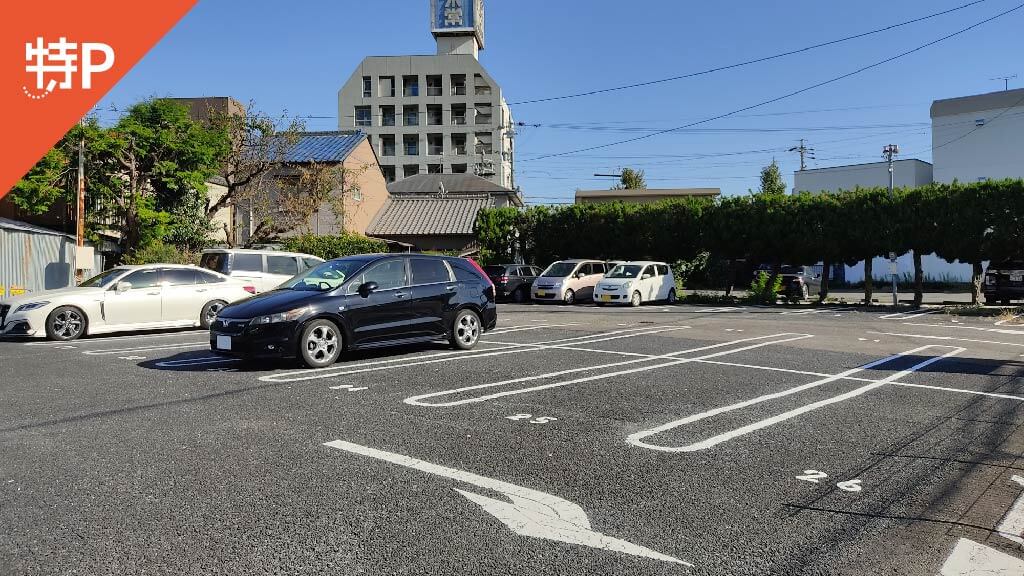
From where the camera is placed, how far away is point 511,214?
3291cm

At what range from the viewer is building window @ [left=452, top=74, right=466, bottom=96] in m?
67.2

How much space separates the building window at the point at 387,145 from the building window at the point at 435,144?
356 centimetres

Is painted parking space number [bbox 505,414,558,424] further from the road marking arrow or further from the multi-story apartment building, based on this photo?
the multi-story apartment building

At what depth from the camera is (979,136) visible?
4762cm

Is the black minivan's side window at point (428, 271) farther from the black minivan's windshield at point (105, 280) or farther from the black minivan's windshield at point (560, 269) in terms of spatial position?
the black minivan's windshield at point (560, 269)

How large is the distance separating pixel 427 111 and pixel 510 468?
215 ft

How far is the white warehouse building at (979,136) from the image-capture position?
46.4 metres

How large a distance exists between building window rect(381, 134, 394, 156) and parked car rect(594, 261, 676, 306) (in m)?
46.0

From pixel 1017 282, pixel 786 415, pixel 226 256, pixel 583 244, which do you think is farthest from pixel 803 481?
pixel 583 244

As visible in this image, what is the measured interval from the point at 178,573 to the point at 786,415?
532 cm

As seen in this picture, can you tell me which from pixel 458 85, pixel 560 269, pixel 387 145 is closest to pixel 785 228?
pixel 560 269

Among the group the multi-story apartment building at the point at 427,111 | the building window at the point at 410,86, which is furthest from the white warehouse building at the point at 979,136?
the building window at the point at 410,86

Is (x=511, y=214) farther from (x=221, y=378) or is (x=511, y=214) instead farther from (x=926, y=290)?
(x=221, y=378)

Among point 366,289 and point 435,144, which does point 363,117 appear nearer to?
point 435,144
